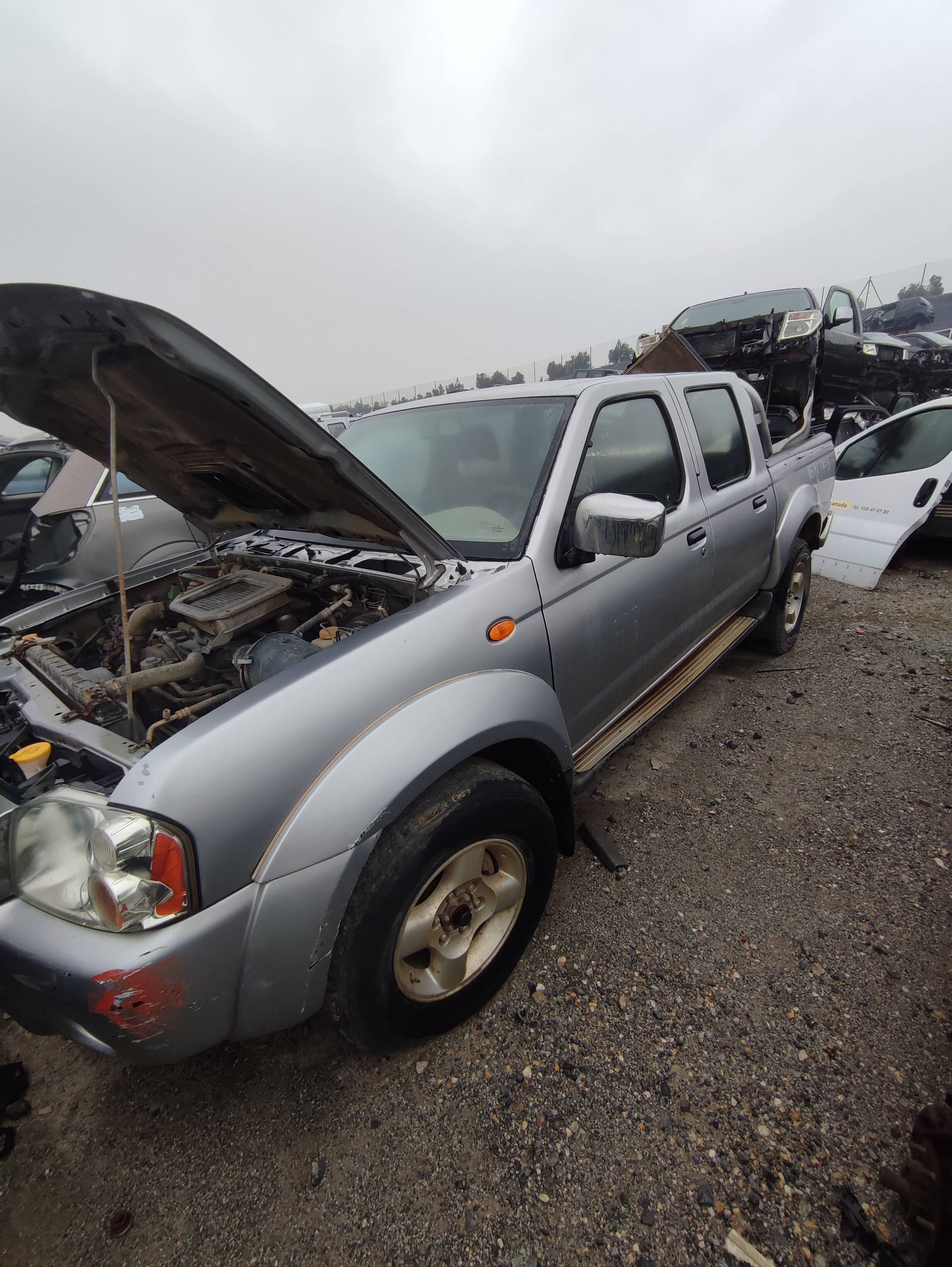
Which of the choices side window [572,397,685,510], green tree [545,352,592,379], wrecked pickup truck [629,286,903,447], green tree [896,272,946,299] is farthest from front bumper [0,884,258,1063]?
green tree [896,272,946,299]

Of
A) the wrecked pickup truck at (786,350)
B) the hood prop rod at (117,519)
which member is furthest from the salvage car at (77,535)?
the wrecked pickup truck at (786,350)

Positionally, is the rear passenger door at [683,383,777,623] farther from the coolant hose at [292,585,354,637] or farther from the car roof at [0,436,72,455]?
the car roof at [0,436,72,455]

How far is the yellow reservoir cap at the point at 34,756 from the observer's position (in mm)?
1475

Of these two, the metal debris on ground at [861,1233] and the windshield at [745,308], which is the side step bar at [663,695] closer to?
the metal debris on ground at [861,1233]

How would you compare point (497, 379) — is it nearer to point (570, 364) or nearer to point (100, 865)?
point (570, 364)

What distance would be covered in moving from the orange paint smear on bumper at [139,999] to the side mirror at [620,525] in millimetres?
1490

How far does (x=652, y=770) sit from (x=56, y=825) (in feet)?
8.15

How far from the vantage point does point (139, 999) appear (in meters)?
1.10

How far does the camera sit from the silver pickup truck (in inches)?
45.7

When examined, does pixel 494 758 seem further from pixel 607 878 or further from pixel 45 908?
pixel 45 908

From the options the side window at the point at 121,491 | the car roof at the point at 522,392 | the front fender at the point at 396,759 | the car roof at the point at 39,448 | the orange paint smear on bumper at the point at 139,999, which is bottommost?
the orange paint smear on bumper at the point at 139,999

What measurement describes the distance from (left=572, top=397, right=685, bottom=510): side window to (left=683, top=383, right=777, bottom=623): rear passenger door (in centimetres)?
25

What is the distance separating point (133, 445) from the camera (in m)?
2.07

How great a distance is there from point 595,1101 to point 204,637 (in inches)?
75.4
